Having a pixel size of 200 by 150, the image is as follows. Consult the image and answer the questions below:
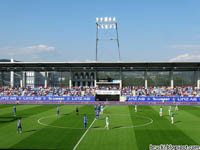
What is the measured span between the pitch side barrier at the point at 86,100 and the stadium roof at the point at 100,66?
12.5 meters

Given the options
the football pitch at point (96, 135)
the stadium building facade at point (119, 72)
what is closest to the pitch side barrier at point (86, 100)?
the stadium building facade at point (119, 72)

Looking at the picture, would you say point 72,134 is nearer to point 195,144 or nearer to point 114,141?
point 114,141

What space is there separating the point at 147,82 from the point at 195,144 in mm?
56375

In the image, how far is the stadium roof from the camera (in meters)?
70.4

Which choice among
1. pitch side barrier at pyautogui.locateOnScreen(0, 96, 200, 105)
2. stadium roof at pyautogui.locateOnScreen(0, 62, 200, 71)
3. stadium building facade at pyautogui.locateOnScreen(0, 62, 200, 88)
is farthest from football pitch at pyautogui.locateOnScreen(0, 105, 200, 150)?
stadium building facade at pyautogui.locateOnScreen(0, 62, 200, 88)

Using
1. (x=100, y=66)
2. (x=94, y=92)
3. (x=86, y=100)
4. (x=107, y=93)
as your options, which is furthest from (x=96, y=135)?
(x=100, y=66)

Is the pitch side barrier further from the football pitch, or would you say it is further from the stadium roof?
the football pitch

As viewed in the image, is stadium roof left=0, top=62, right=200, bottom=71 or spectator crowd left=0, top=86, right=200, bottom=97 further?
stadium roof left=0, top=62, right=200, bottom=71

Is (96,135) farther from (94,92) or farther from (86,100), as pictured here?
(94,92)

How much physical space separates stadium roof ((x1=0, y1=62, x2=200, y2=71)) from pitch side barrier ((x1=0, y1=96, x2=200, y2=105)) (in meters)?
12.5

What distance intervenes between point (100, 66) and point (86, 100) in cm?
1523

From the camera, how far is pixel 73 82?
78.3 m

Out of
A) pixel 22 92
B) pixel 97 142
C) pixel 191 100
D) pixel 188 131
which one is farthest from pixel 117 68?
pixel 97 142

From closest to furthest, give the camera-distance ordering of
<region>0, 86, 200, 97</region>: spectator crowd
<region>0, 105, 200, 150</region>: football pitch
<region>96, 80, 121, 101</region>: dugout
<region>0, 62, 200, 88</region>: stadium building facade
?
<region>0, 105, 200, 150</region>: football pitch
<region>96, 80, 121, 101</region>: dugout
<region>0, 86, 200, 97</region>: spectator crowd
<region>0, 62, 200, 88</region>: stadium building facade
